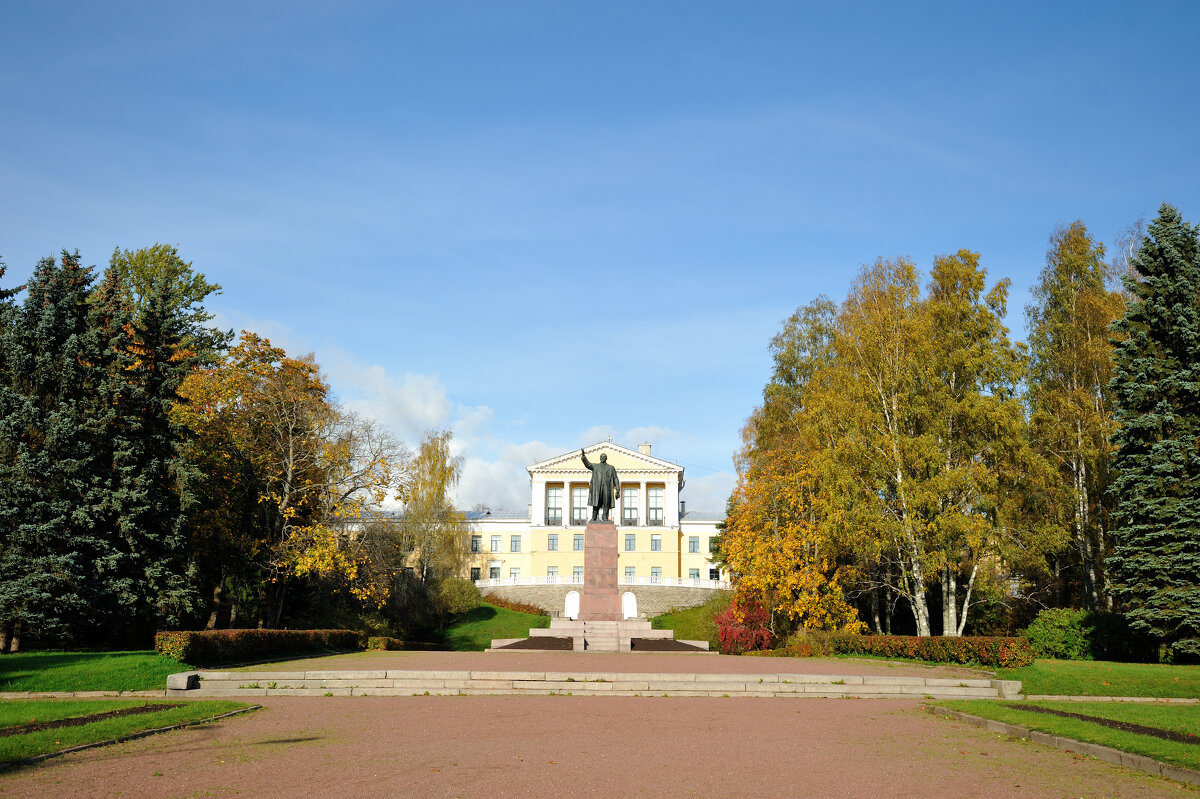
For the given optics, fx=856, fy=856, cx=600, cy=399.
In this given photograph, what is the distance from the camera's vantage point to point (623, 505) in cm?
7938

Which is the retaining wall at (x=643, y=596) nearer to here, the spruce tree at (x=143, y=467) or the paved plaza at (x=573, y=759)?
the spruce tree at (x=143, y=467)

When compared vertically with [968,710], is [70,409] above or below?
above

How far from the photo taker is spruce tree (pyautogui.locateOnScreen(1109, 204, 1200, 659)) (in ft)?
71.9

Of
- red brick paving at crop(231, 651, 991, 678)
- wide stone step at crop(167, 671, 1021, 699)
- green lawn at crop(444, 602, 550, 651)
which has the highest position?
wide stone step at crop(167, 671, 1021, 699)

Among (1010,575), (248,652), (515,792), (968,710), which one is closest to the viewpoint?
(515,792)

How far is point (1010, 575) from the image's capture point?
3064 cm

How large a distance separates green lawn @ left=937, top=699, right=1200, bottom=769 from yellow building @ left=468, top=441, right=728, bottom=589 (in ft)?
199

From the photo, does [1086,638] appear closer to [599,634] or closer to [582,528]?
[599,634]

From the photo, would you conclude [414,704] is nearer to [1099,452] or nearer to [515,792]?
[515,792]

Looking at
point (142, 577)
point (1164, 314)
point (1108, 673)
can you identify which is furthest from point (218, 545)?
point (1164, 314)

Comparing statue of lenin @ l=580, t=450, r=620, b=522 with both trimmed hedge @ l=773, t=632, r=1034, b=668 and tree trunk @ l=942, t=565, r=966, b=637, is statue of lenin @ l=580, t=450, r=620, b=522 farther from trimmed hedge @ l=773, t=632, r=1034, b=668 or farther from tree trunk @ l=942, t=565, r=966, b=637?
tree trunk @ l=942, t=565, r=966, b=637

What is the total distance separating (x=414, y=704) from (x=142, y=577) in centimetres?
1270

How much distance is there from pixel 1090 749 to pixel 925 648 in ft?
45.6

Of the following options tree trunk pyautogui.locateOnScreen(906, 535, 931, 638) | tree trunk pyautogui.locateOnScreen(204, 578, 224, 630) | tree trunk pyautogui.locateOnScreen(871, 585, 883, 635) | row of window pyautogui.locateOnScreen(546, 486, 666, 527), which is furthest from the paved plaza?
row of window pyautogui.locateOnScreen(546, 486, 666, 527)
